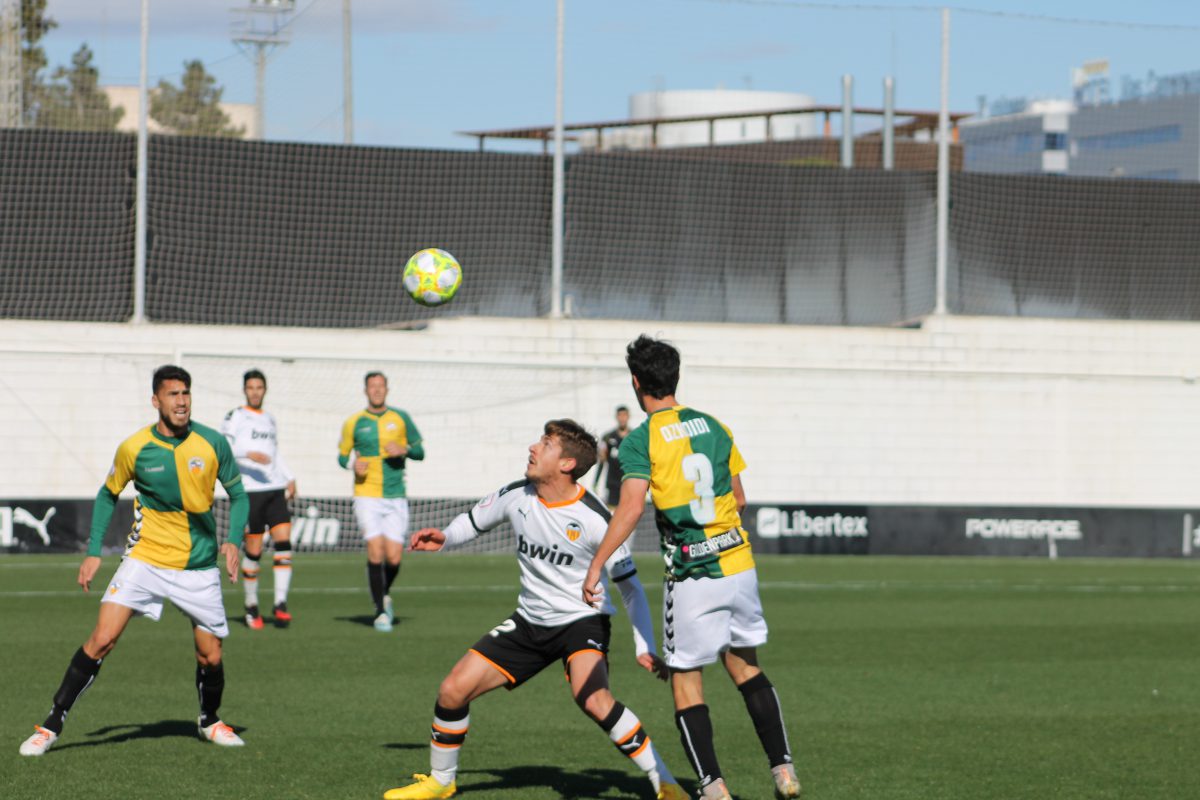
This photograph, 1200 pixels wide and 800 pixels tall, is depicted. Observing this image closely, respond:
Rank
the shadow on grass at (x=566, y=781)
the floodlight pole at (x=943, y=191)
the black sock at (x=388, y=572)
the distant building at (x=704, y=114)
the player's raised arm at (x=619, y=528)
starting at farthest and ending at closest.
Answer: the distant building at (x=704, y=114) < the floodlight pole at (x=943, y=191) < the black sock at (x=388, y=572) < the shadow on grass at (x=566, y=781) < the player's raised arm at (x=619, y=528)

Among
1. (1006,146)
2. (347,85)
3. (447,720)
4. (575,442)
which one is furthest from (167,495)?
(1006,146)

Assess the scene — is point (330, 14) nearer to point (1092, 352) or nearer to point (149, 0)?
point (149, 0)

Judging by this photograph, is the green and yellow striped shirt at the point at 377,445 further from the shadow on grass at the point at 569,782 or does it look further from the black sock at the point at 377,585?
the shadow on grass at the point at 569,782

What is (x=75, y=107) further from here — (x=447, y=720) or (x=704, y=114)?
(x=447, y=720)

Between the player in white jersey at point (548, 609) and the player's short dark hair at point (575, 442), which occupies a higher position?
the player's short dark hair at point (575, 442)

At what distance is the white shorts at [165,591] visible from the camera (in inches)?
322

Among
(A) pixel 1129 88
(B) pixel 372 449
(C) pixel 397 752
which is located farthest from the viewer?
(A) pixel 1129 88

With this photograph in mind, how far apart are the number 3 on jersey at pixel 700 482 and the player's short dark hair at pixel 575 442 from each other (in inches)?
21.7

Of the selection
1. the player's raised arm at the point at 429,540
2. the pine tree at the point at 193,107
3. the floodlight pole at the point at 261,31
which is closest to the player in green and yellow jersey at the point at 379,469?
the player's raised arm at the point at 429,540

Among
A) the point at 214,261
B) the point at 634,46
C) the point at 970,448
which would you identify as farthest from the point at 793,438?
the point at 214,261

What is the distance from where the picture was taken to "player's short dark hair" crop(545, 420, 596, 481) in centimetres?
701

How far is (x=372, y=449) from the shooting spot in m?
14.4

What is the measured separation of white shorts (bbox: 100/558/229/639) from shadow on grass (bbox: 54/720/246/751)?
739 mm

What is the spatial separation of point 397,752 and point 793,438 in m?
18.2
